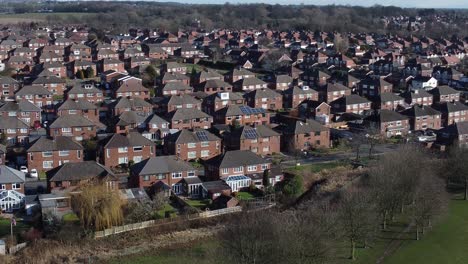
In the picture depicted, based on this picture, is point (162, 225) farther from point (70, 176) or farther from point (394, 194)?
point (394, 194)

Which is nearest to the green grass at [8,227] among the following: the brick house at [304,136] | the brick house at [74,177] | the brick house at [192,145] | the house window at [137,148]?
the brick house at [74,177]

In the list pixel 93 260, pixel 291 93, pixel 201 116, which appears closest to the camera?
pixel 93 260

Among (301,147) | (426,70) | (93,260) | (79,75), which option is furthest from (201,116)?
(426,70)

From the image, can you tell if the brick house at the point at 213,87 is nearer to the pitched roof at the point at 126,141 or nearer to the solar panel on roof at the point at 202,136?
the solar panel on roof at the point at 202,136

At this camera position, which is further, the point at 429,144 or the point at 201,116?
the point at 201,116

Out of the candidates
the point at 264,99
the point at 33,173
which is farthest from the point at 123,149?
the point at 264,99

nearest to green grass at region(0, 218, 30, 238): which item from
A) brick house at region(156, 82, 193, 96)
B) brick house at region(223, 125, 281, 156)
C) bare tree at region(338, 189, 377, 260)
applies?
bare tree at region(338, 189, 377, 260)
